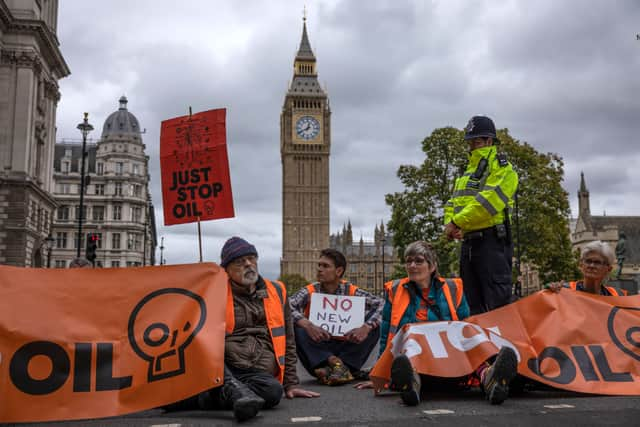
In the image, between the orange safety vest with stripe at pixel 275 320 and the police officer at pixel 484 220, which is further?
the police officer at pixel 484 220

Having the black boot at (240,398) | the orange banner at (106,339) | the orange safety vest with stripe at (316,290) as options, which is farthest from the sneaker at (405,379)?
the orange safety vest with stripe at (316,290)

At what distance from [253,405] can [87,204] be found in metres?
72.6

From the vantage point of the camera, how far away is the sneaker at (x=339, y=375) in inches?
259

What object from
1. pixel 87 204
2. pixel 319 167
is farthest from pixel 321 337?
pixel 319 167

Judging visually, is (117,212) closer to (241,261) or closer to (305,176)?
(305,176)

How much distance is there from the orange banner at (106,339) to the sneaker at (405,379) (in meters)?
1.26

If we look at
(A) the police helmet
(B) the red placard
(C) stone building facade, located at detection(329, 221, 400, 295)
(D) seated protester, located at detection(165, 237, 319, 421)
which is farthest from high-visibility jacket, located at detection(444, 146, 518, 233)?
(C) stone building facade, located at detection(329, 221, 400, 295)

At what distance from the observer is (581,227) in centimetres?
7594

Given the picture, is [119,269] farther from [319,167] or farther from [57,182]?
[319,167]

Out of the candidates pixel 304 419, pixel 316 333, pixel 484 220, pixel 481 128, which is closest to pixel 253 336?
pixel 304 419

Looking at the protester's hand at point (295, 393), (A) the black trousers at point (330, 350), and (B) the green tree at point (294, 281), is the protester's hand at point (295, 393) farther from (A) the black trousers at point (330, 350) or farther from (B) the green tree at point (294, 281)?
(B) the green tree at point (294, 281)

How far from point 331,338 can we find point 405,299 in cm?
145

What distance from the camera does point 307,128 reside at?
356 ft

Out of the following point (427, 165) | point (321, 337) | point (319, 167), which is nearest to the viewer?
point (321, 337)
